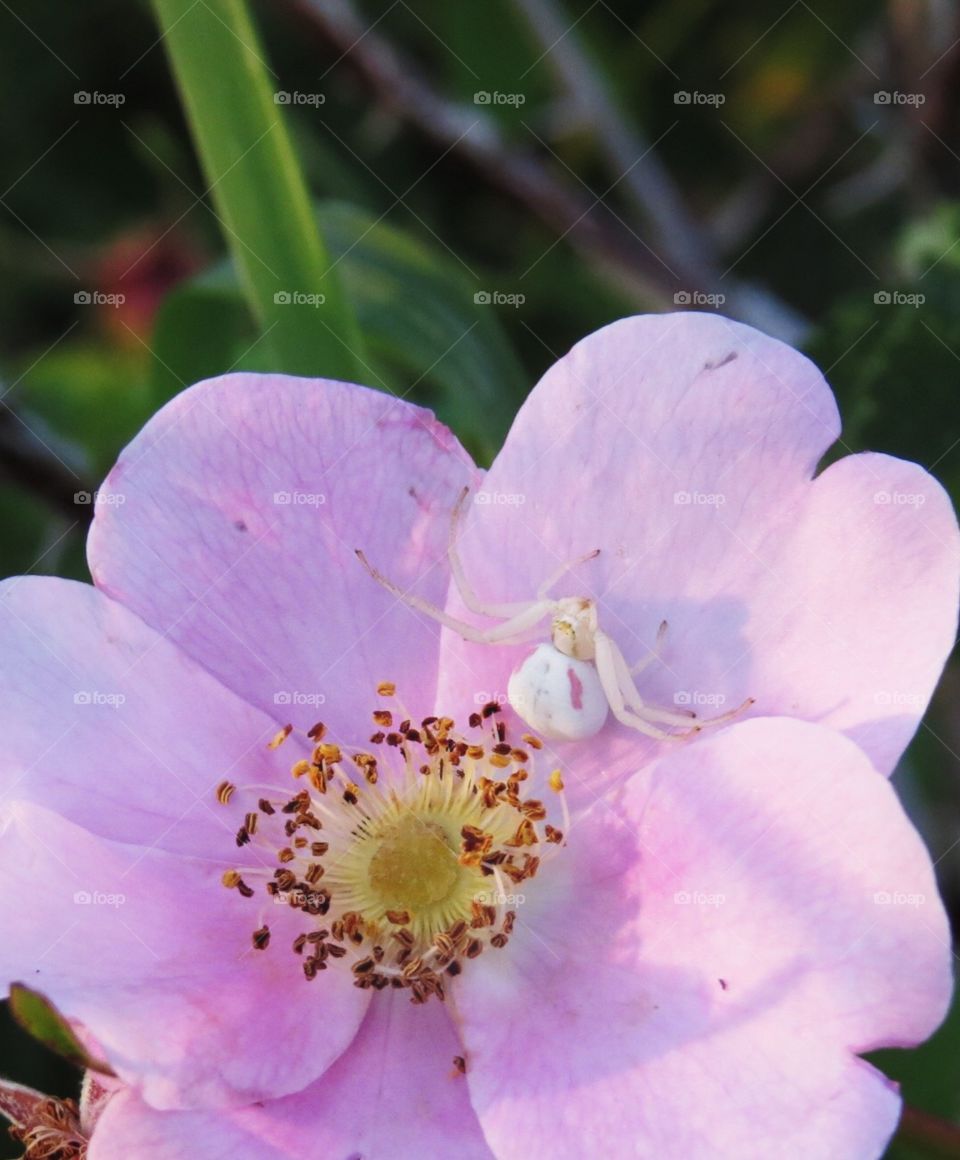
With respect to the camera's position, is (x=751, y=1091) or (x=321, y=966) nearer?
(x=751, y=1091)

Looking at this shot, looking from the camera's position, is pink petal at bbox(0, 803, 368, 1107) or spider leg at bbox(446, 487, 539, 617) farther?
spider leg at bbox(446, 487, 539, 617)

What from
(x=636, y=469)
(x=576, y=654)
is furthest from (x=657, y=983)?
(x=636, y=469)

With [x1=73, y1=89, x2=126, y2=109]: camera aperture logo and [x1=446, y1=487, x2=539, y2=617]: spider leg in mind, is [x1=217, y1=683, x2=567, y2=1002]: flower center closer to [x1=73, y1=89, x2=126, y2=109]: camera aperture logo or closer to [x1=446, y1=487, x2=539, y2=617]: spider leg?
[x1=446, y1=487, x2=539, y2=617]: spider leg

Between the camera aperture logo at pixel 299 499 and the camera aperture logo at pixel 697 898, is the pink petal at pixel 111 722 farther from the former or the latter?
the camera aperture logo at pixel 697 898

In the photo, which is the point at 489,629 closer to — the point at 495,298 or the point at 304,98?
the point at 495,298

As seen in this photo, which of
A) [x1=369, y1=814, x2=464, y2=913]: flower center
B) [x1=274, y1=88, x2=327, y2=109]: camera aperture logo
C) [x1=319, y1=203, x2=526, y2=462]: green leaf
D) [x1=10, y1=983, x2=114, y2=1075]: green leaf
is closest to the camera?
[x1=10, y1=983, x2=114, y2=1075]: green leaf

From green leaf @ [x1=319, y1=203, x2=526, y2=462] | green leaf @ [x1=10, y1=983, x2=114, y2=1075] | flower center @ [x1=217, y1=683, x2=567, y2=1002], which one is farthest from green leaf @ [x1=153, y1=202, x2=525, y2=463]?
green leaf @ [x1=10, y1=983, x2=114, y2=1075]

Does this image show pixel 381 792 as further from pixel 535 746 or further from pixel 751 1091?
pixel 751 1091
